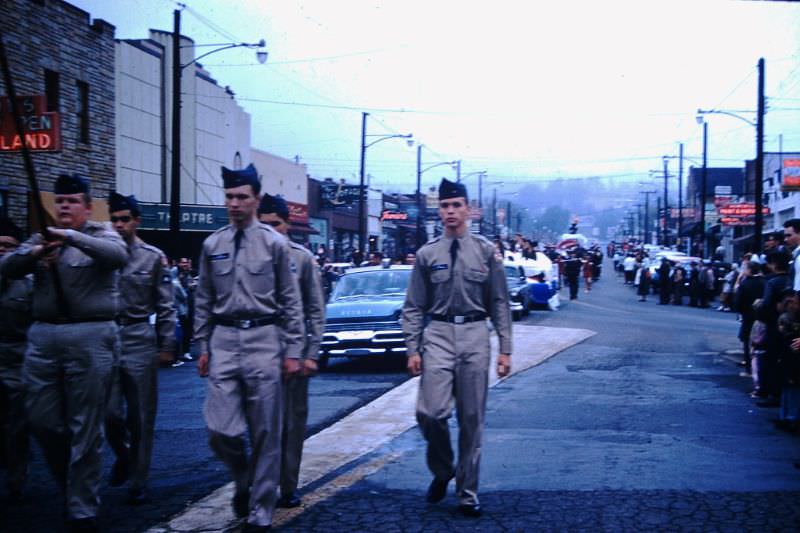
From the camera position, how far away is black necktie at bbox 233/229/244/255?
557cm

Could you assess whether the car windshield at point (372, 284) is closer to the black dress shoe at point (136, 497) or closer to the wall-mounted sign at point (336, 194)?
the black dress shoe at point (136, 497)

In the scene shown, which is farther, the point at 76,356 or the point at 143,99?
the point at 143,99

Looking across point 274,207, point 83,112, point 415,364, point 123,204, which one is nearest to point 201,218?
point 83,112

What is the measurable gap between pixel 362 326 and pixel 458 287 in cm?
813

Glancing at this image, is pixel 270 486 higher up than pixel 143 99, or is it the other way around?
pixel 143 99

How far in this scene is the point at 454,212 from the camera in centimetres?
630

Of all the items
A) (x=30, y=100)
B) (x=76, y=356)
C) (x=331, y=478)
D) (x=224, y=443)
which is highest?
(x=30, y=100)

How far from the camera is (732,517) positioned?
5.79 metres

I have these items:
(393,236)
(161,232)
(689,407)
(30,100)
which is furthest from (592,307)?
(393,236)

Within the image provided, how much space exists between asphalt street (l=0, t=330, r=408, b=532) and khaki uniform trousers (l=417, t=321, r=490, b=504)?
5.44 ft

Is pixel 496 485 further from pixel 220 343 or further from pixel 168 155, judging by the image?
pixel 168 155

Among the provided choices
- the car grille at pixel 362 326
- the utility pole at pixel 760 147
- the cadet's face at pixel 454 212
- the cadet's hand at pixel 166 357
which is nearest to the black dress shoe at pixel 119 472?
the cadet's hand at pixel 166 357

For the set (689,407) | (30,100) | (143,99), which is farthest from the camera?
(143,99)

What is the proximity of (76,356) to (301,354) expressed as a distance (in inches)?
50.2
